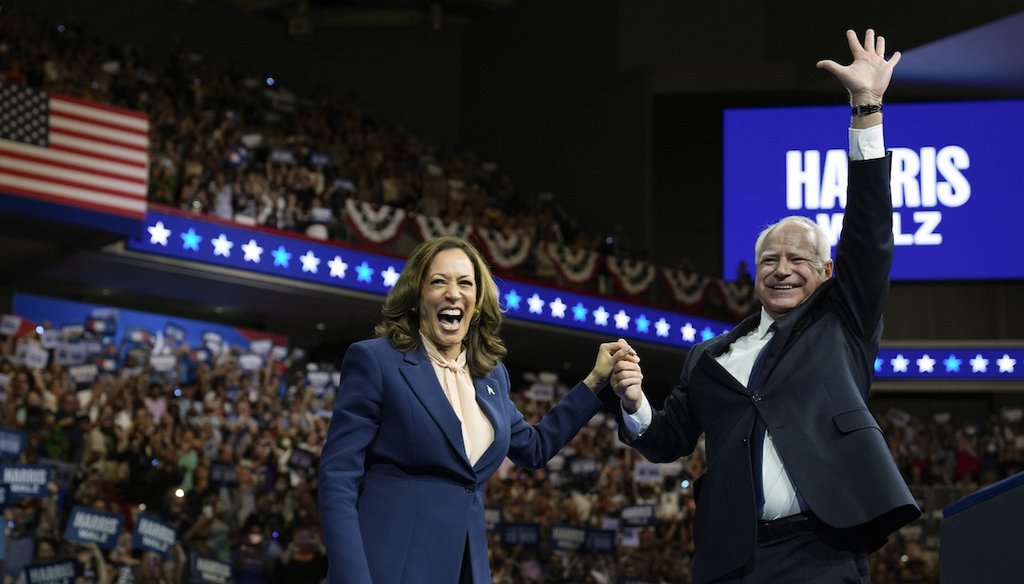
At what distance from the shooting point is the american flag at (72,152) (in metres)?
11.9

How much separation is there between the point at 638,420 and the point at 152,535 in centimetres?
588

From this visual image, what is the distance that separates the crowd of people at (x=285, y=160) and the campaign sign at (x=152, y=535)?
605cm

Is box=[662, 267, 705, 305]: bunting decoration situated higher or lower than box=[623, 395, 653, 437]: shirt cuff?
higher

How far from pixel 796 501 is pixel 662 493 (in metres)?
10.3

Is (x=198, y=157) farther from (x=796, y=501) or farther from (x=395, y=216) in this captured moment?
(x=796, y=501)

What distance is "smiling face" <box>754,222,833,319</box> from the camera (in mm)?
3018

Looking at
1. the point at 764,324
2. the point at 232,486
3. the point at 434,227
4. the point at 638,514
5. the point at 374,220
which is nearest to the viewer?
the point at 764,324

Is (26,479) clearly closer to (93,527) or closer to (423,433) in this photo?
(93,527)

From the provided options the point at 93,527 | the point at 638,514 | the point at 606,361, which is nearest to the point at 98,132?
the point at 93,527

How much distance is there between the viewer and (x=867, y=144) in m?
2.82

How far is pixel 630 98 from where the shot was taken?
2086 cm

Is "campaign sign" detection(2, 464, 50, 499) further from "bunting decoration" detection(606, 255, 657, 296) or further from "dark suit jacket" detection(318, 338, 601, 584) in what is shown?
"bunting decoration" detection(606, 255, 657, 296)

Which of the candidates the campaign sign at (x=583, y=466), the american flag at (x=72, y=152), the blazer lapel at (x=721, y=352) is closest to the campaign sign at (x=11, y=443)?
the american flag at (x=72, y=152)

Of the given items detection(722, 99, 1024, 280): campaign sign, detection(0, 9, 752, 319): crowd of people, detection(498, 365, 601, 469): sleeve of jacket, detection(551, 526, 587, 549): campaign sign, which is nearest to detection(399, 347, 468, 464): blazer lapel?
detection(498, 365, 601, 469): sleeve of jacket
